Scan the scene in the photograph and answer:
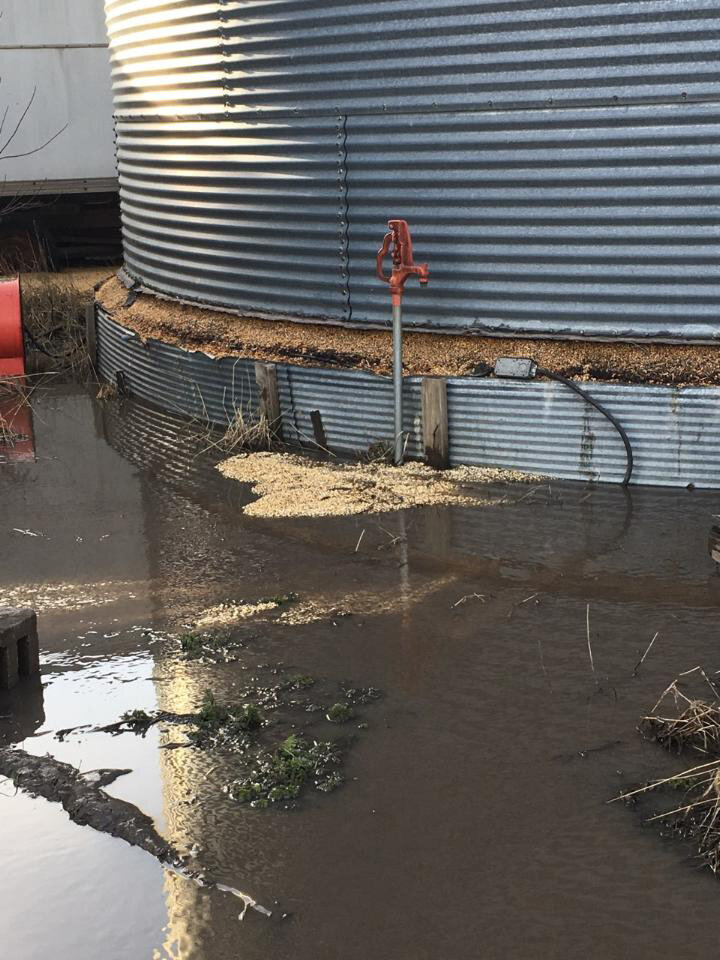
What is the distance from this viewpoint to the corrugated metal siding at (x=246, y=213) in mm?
8609

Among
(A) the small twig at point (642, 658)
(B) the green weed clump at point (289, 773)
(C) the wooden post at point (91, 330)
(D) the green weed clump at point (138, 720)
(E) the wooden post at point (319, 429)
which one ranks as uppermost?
(C) the wooden post at point (91, 330)

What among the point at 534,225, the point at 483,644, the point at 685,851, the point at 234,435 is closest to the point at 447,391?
the point at 534,225

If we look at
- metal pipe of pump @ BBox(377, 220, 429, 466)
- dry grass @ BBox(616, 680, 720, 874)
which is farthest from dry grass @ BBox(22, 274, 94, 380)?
dry grass @ BBox(616, 680, 720, 874)

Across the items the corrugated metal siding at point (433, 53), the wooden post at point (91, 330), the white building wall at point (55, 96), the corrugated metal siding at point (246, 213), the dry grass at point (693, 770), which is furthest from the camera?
the white building wall at point (55, 96)

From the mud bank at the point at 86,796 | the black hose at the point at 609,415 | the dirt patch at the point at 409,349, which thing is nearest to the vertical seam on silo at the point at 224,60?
the dirt patch at the point at 409,349

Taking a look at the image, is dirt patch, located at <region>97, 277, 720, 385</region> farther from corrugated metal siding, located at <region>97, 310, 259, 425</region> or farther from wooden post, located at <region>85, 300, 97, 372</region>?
wooden post, located at <region>85, 300, 97, 372</region>

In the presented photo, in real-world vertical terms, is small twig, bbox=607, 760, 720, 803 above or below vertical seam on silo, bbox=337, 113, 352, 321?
below

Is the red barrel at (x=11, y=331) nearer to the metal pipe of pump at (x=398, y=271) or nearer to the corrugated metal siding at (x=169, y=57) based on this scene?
the corrugated metal siding at (x=169, y=57)

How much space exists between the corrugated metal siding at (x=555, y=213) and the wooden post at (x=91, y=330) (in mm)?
4084

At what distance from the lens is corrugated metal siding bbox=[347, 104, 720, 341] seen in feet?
23.7

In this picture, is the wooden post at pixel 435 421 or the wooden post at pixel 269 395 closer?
the wooden post at pixel 435 421

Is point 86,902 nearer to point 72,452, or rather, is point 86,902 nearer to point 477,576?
point 477,576

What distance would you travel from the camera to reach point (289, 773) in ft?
14.4

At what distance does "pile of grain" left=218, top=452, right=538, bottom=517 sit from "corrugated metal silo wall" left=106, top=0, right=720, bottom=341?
1015mm
